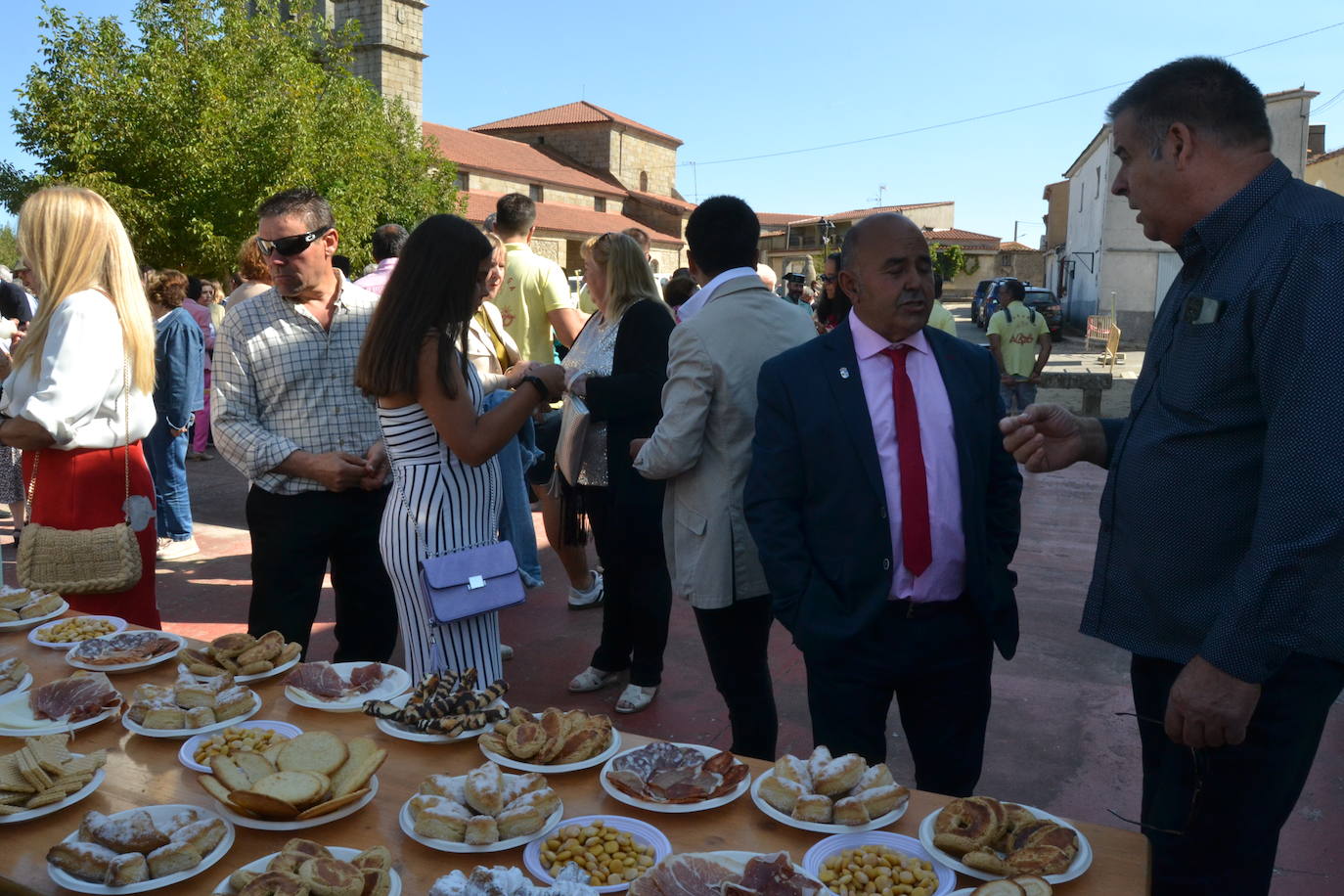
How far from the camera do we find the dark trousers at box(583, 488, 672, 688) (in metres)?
4.15

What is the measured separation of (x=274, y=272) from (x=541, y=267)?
2516 millimetres

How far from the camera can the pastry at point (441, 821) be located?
162cm

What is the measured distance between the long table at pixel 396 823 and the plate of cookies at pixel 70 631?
0.59m

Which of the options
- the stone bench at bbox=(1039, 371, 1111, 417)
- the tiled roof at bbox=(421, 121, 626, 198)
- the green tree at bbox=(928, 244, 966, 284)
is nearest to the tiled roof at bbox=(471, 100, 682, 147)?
the tiled roof at bbox=(421, 121, 626, 198)

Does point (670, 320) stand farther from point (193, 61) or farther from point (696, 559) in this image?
point (193, 61)

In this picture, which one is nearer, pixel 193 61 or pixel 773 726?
pixel 773 726

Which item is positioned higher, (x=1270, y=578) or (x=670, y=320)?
(x=670, y=320)

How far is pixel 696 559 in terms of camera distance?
302 centimetres

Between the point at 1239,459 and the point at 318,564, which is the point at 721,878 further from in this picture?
the point at 318,564

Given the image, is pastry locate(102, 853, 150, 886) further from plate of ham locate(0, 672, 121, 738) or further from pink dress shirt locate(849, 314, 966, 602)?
pink dress shirt locate(849, 314, 966, 602)

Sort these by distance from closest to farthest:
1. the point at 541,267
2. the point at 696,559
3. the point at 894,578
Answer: the point at 894,578 < the point at 696,559 < the point at 541,267

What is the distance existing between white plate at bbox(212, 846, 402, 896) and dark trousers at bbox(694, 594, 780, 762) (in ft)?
5.31

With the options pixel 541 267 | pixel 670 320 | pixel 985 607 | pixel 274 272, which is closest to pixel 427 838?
pixel 985 607

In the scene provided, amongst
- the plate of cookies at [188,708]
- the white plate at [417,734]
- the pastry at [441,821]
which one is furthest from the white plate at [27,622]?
the pastry at [441,821]
